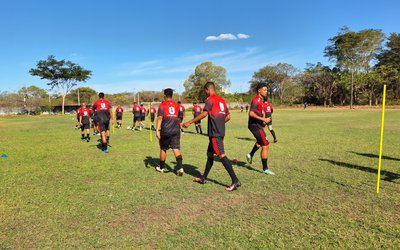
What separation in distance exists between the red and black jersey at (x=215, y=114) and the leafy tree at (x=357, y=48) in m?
63.5

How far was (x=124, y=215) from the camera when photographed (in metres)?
4.50

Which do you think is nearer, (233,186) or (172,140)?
(233,186)

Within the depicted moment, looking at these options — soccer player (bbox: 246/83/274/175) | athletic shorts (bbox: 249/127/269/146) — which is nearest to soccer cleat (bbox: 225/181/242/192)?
soccer player (bbox: 246/83/274/175)

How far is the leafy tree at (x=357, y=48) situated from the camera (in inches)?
2400

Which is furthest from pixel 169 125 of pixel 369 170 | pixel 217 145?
pixel 369 170

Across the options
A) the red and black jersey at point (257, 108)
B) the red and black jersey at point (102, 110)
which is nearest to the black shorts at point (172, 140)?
the red and black jersey at point (257, 108)

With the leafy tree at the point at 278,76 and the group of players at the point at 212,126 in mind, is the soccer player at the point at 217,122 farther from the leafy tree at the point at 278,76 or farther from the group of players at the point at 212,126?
the leafy tree at the point at 278,76

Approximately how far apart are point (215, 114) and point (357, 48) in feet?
221

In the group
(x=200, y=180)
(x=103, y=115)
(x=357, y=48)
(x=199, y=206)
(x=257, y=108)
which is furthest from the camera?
(x=357, y=48)

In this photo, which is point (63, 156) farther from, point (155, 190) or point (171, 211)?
point (171, 211)

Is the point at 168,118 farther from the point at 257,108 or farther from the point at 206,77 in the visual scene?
the point at 206,77

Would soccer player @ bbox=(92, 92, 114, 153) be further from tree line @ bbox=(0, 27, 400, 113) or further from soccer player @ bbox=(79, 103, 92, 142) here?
tree line @ bbox=(0, 27, 400, 113)

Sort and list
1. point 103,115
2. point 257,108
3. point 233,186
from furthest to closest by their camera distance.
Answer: point 103,115 → point 257,108 → point 233,186

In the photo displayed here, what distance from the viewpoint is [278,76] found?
75.4m
